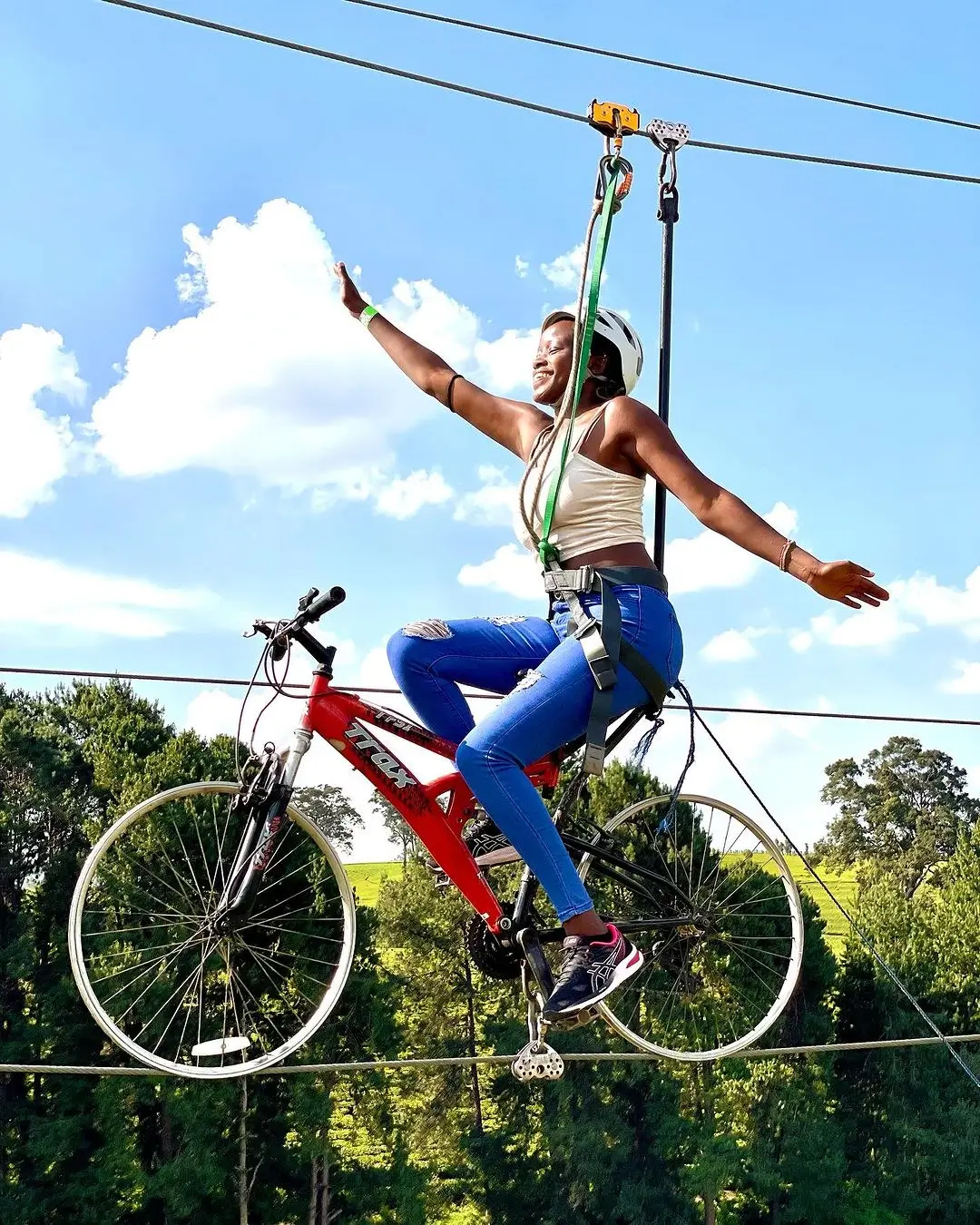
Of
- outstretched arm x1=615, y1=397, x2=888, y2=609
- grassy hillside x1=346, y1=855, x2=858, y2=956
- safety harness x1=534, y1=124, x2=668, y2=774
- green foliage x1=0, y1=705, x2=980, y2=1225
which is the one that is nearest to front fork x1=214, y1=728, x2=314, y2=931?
safety harness x1=534, y1=124, x2=668, y2=774

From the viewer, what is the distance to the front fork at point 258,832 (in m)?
2.72

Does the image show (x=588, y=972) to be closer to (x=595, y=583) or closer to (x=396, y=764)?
(x=396, y=764)

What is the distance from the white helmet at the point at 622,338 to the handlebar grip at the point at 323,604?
793 millimetres

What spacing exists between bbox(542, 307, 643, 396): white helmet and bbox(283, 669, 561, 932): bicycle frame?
91 centimetres

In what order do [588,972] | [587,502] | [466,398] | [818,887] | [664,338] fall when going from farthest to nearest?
[818,887], [664,338], [466,398], [587,502], [588,972]

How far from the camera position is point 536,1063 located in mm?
2762

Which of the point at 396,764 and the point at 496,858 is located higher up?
the point at 396,764

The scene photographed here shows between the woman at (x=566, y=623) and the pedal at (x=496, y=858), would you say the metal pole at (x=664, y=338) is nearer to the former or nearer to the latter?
the woman at (x=566, y=623)

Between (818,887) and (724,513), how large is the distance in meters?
22.8

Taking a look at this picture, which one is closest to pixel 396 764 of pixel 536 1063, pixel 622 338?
pixel 536 1063

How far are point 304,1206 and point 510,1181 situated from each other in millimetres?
3371

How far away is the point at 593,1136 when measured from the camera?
67.4 ft

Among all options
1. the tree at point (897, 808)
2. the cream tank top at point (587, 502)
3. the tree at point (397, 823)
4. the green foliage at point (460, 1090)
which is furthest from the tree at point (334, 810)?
the tree at point (897, 808)

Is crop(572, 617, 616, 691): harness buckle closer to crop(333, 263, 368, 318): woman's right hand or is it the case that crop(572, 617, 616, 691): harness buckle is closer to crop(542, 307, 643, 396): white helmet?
crop(542, 307, 643, 396): white helmet
